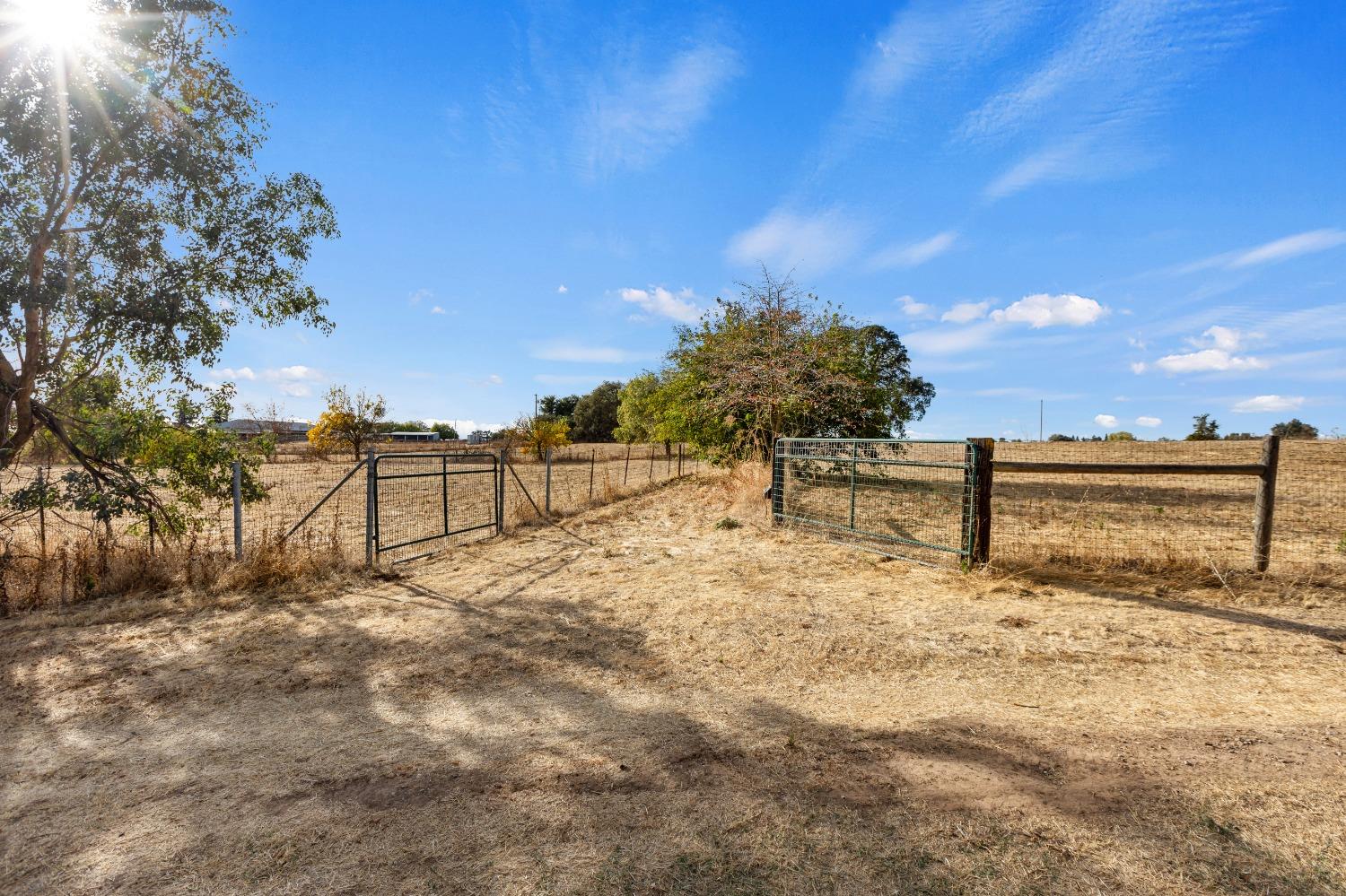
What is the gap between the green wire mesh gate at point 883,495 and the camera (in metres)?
7.98

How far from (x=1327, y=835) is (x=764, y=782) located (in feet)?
7.84

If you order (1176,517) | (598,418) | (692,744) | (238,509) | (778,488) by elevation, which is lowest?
(692,744)

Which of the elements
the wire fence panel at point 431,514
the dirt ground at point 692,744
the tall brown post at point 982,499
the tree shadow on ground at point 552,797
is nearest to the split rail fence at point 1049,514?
the tall brown post at point 982,499

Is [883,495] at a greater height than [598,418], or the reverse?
[598,418]

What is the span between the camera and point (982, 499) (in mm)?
7754

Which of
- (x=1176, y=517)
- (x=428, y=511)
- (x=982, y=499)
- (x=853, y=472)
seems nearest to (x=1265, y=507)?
(x=982, y=499)

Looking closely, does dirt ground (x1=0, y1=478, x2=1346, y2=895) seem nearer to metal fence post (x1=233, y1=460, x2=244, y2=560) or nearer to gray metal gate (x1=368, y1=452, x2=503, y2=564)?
metal fence post (x1=233, y1=460, x2=244, y2=560)

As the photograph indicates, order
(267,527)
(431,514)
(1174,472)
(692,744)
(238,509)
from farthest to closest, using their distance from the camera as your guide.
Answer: (431,514), (238,509), (267,527), (1174,472), (692,744)

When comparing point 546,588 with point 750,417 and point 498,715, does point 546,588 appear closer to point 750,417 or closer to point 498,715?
point 498,715

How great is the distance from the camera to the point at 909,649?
527cm

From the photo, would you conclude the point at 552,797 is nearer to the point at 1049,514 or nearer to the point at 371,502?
the point at 371,502

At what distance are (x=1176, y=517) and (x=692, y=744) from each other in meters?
14.3

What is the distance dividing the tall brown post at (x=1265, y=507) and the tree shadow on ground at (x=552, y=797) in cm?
611

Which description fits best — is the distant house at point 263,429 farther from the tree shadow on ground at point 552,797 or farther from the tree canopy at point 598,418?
the tree canopy at point 598,418
